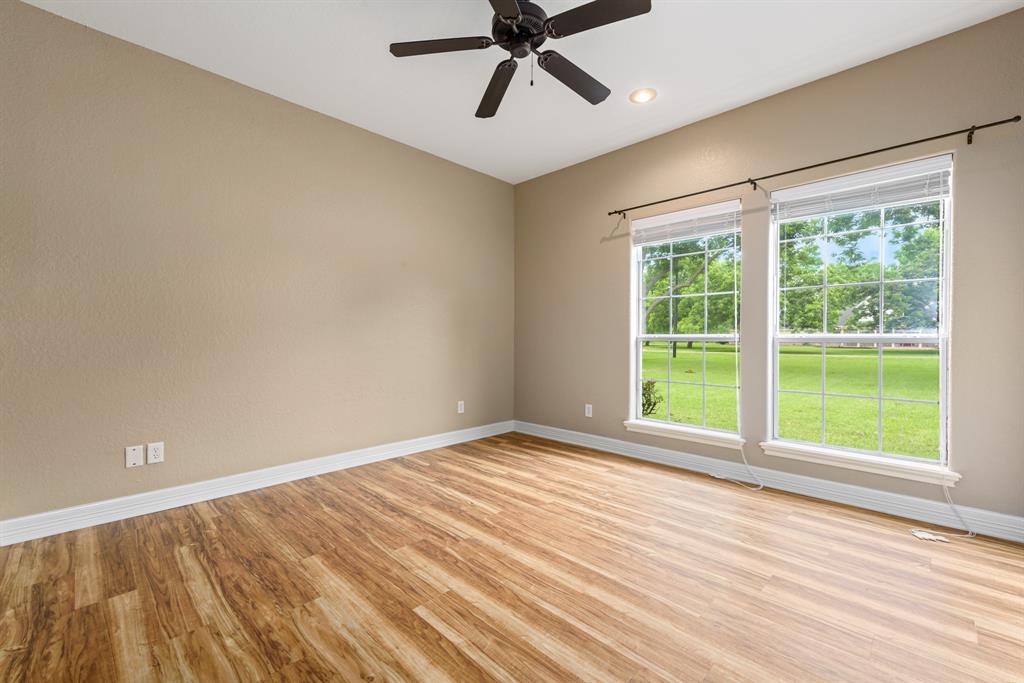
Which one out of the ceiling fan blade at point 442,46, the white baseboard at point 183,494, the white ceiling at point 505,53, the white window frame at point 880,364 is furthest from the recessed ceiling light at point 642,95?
the white baseboard at point 183,494

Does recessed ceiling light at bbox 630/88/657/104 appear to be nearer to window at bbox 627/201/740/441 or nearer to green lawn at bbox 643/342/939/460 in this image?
window at bbox 627/201/740/441

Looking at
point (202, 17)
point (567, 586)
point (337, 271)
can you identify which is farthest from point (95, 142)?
point (567, 586)

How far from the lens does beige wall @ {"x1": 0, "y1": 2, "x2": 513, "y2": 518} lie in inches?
89.2

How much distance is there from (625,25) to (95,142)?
3129mm

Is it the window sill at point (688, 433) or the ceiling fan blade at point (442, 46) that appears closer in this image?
the ceiling fan blade at point (442, 46)

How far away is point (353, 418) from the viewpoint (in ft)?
11.6

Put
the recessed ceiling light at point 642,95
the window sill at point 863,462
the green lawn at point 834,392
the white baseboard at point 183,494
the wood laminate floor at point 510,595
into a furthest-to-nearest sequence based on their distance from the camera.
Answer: the green lawn at point 834,392 → the recessed ceiling light at point 642,95 → the window sill at point 863,462 → the white baseboard at point 183,494 → the wood laminate floor at point 510,595

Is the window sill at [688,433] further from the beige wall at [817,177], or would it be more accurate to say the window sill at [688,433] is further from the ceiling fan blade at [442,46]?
the ceiling fan blade at [442,46]

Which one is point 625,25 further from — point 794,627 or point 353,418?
point 353,418

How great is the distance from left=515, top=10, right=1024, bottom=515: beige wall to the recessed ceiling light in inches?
23.2

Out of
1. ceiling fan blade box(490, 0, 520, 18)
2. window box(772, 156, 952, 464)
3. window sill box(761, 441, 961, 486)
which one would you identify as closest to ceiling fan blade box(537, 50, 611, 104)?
ceiling fan blade box(490, 0, 520, 18)

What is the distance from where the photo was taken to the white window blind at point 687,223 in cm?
330

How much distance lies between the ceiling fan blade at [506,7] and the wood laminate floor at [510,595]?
2504 millimetres

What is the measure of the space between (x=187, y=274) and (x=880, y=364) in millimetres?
4525
